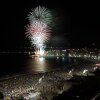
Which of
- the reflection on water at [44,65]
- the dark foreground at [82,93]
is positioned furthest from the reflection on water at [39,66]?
the dark foreground at [82,93]

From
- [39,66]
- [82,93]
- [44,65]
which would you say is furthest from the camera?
[44,65]

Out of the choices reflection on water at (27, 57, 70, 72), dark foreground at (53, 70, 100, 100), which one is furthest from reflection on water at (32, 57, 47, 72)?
dark foreground at (53, 70, 100, 100)

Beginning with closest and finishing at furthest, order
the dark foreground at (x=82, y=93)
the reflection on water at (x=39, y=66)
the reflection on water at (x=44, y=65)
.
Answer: the dark foreground at (x=82, y=93), the reflection on water at (x=39, y=66), the reflection on water at (x=44, y=65)

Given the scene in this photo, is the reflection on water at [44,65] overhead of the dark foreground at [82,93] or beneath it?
beneath

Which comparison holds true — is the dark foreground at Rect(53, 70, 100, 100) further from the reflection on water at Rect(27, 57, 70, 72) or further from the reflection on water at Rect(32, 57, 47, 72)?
the reflection on water at Rect(32, 57, 47, 72)

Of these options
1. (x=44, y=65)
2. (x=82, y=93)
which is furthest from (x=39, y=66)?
(x=82, y=93)

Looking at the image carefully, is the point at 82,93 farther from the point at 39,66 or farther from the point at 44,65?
the point at 44,65

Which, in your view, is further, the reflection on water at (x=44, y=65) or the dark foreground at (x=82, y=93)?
the reflection on water at (x=44, y=65)

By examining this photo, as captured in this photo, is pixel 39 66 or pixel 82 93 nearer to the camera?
pixel 82 93

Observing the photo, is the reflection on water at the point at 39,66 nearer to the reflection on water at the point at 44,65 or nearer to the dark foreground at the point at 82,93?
the reflection on water at the point at 44,65

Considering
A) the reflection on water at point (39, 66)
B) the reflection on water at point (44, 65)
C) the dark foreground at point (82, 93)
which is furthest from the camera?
the reflection on water at point (44, 65)

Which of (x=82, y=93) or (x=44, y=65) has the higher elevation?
(x=82, y=93)

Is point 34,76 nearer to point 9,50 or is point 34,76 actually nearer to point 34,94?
point 34,94
